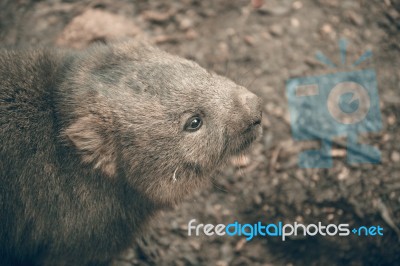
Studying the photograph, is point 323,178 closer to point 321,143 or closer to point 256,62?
point 321,143

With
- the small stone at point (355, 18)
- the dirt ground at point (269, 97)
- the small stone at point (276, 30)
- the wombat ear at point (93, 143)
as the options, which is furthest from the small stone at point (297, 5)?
the wombat ear at point (93, 143)

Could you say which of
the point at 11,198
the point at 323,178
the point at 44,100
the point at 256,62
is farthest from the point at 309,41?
the point at 11,198

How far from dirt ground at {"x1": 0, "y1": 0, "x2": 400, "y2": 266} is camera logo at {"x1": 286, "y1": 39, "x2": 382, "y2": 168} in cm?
7

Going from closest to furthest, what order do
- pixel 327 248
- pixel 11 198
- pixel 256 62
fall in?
pixel 11 198
pixel 327 248
pixel 256 62

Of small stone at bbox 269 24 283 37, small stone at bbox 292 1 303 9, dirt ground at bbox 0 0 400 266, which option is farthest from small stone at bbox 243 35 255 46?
small stone at bbox 292 1 303 9

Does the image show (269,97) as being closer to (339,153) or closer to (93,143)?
(339,153)

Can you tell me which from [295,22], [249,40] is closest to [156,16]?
[249,40]

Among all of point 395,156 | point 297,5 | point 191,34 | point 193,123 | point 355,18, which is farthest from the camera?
point 191,34

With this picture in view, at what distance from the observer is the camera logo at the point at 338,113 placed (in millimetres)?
4363

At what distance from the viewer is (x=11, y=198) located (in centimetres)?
319

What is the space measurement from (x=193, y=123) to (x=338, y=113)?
177 centimetres

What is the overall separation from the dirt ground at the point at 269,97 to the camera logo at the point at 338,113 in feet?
0.22

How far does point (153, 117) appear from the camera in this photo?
3184 millimetres

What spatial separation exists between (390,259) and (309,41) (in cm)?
225
